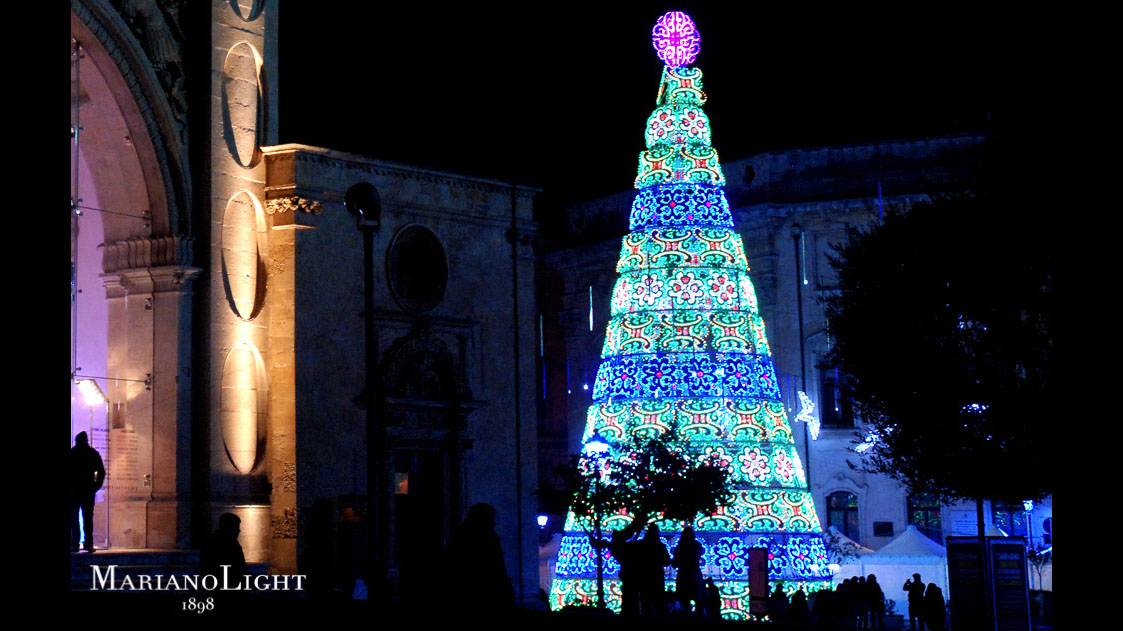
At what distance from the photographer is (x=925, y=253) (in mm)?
22438

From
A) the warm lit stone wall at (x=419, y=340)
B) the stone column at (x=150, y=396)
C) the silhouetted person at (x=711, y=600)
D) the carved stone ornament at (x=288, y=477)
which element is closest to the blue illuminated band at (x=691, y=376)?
the silhouetted person at (x=711, y=600)

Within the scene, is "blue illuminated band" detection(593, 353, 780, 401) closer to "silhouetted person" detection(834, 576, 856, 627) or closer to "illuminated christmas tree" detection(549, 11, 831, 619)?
"illuminated christmas tree" detection(549, 11, 831, 619)

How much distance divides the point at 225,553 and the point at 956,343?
12258 mm

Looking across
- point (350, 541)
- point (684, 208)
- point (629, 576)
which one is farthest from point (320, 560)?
point (684, 208)

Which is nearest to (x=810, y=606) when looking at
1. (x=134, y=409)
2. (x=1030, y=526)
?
(x=134, y=409)

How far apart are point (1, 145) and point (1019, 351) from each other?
1891cm

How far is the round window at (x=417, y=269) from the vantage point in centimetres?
2973

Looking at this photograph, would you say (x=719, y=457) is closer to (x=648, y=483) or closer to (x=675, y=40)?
(x=648, y=483)

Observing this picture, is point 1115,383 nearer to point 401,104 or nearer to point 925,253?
point 925,253

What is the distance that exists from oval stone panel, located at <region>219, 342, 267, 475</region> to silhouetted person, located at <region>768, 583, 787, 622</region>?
Answer: 939 centimetres

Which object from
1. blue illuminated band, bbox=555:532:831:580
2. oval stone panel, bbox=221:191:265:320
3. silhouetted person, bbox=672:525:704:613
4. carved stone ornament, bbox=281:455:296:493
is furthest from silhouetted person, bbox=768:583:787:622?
oval stone panel, bbox=221:191:265:320

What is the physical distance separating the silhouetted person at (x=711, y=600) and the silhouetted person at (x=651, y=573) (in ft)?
Result: 9.06

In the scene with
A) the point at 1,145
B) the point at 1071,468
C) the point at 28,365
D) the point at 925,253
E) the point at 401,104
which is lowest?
the point at 1071,468

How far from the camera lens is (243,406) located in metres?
27.0
